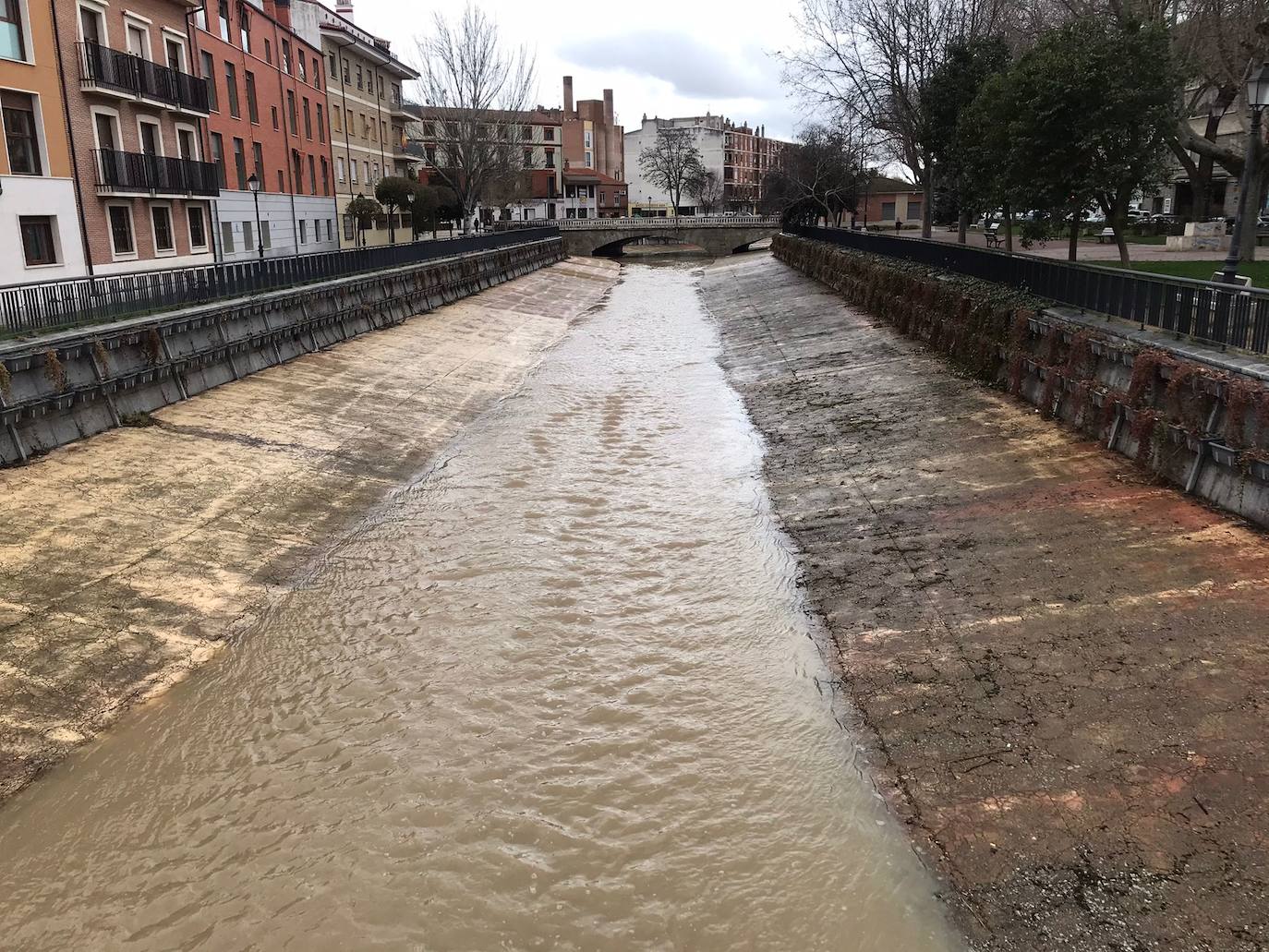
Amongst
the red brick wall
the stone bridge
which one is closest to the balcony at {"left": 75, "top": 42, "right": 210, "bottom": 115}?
the red brick wall

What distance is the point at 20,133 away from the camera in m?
27.0

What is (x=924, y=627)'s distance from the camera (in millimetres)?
10109

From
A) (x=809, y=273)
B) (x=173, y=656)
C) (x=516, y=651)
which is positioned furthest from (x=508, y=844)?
(x=809, y=273)

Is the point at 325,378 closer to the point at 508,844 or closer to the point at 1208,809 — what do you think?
the point at 508,844

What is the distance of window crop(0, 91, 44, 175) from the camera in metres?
26.4

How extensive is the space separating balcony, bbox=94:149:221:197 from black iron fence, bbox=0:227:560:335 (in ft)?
25.3

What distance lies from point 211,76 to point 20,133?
1472 cm

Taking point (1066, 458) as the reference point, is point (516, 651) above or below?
below

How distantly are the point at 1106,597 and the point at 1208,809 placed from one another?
324 centimetres

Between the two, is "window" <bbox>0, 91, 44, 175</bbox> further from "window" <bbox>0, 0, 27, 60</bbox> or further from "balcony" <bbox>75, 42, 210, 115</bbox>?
"balcony" <bbox>75, 42, 210, 115</bbox>

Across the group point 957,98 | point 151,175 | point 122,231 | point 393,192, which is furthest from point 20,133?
point 393,192

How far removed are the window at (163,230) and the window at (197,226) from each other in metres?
1.52

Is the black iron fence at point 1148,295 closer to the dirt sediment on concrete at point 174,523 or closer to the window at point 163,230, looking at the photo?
the dirt sediment on concrete at point 174,523

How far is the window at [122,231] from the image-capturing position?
3139 centimetres
